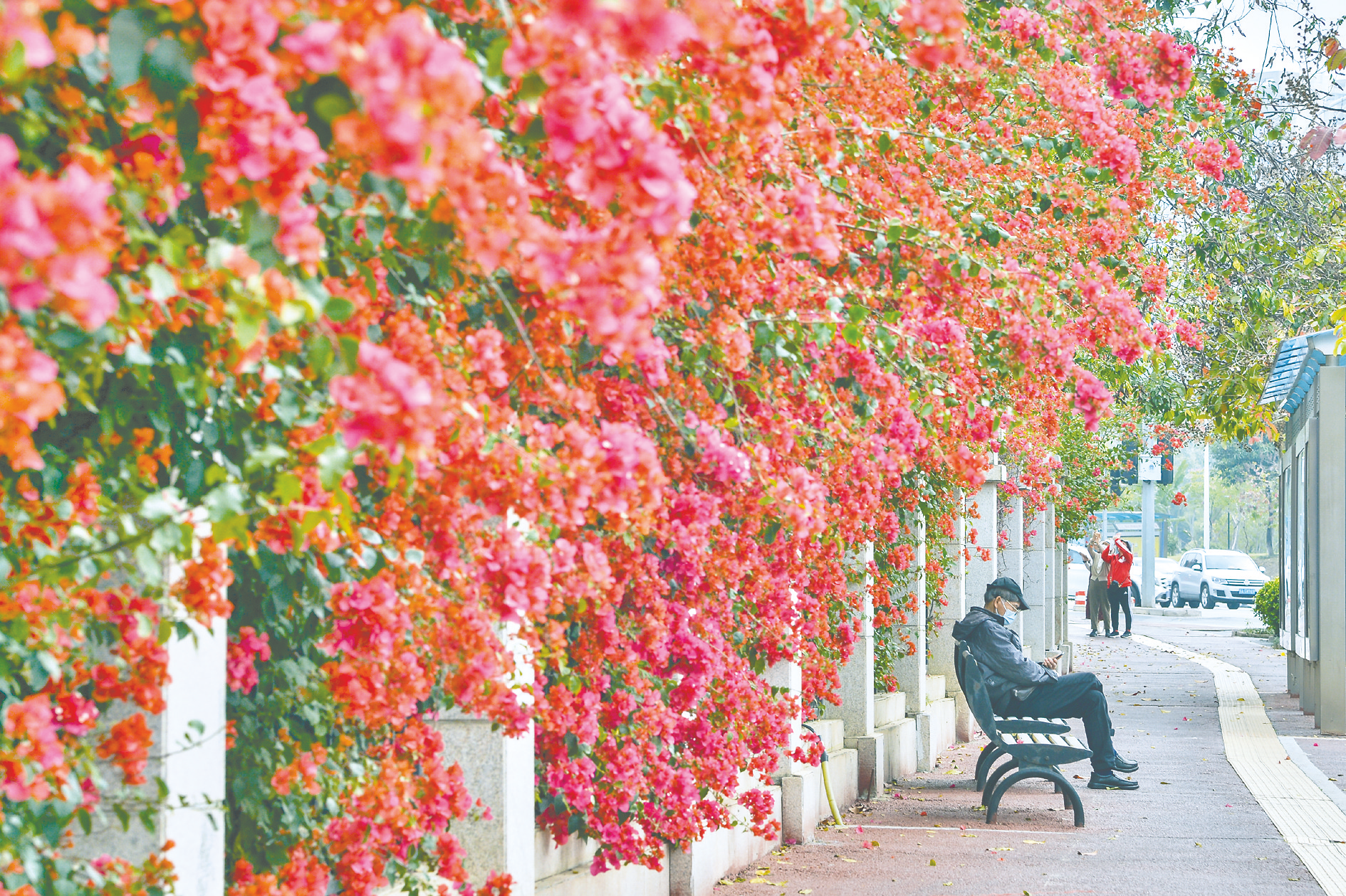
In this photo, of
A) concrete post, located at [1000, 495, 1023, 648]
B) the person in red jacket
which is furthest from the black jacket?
the person in red jacket

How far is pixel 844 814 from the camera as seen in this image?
31.3 feet

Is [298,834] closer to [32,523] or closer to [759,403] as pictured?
[32,523]

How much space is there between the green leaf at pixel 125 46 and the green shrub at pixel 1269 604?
2510 cm

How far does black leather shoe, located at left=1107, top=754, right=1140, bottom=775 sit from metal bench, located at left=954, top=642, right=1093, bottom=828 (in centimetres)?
88

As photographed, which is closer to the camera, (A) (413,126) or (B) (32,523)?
(A) (413,126)

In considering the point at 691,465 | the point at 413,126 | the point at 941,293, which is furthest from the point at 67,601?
the point at 941,293

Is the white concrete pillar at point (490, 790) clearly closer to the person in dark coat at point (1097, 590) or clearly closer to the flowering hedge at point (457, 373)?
the flowering hedge at point (457, 373)

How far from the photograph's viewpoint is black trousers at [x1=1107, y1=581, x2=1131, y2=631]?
29312 millimetres

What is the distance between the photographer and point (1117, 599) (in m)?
29.5

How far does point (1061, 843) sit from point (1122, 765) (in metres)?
2.45

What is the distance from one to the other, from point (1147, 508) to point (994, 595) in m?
37.3

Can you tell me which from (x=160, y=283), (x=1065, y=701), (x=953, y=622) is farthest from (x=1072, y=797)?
(x=160, y=283)

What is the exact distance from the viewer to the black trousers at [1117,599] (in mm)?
29312

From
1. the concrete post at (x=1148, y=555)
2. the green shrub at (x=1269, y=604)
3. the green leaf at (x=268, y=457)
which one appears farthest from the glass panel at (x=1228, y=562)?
the green leaf at (x=268, y=457)
